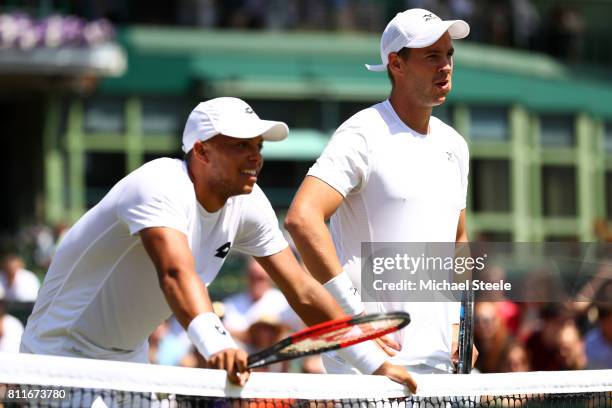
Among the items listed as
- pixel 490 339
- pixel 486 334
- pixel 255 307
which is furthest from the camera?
pixel 255 307

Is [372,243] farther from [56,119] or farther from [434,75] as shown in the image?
[56,119]

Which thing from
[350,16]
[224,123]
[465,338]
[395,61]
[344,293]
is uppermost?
[350,16]

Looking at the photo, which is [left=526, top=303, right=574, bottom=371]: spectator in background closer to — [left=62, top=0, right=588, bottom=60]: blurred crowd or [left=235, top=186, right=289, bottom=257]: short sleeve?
[left=235, top=186, right=289, bottom=257]: short sleeve

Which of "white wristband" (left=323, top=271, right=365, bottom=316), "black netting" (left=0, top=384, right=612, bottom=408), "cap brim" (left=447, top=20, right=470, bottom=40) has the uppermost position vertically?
"cap brim" (left=447, top=20, right=470, bottom=40)

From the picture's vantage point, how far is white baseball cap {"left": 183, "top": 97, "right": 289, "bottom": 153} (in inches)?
192

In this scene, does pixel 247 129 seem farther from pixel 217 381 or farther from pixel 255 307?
pixel 255 307

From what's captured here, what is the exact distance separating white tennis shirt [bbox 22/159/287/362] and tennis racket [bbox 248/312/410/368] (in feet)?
2.37

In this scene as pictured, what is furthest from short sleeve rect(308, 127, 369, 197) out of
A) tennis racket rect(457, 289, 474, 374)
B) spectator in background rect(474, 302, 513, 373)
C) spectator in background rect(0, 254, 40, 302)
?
spectator in background rect(0, 254, 40, 302)

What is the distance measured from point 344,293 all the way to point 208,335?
96 centimetres

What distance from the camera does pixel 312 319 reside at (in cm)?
516

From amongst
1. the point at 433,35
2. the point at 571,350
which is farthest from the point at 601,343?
the point at 433,35

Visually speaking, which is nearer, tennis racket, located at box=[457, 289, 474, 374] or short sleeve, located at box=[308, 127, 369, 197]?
short sleeve, located at box=[308, 127, 369, 197]

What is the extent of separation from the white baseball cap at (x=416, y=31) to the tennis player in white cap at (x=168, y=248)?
0.79 m

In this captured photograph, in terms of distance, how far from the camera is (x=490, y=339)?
10844 mm
